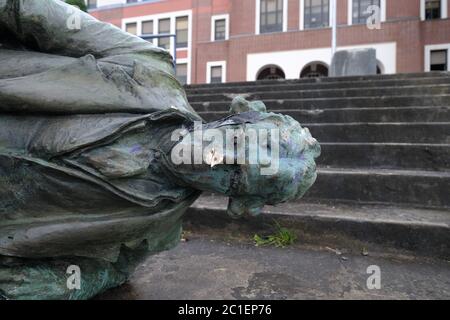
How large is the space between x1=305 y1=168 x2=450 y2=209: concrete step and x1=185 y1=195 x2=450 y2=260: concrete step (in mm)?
109

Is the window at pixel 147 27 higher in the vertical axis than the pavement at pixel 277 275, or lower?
higher

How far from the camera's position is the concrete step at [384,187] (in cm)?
277

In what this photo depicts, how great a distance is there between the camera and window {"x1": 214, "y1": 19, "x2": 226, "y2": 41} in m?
26.0

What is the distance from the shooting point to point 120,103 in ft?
4.48

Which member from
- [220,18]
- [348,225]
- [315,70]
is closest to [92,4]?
[220,18]

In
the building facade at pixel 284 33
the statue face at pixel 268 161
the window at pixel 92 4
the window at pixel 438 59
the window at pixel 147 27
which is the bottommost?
the statue face at pixel 268 161

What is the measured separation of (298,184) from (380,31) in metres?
22.5

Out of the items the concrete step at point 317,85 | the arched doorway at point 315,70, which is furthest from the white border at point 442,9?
the concrete step at point 317,85

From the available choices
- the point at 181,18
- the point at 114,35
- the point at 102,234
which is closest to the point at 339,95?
the point at 114,35

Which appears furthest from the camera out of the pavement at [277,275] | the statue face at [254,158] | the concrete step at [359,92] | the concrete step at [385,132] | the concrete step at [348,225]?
the concrete step at [359,92]

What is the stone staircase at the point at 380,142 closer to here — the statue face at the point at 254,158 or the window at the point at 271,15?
the statue face at the point at 254,158

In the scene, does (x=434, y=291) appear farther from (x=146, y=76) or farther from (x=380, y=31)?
(x=380, y=31)

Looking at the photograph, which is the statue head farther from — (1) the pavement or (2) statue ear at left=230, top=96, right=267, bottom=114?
(1) the pavement

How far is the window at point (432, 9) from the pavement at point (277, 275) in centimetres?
2317
